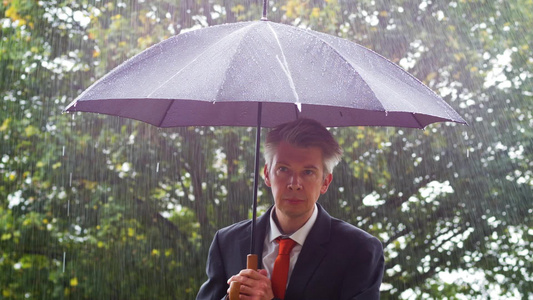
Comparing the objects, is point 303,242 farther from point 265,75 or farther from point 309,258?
point 265,75

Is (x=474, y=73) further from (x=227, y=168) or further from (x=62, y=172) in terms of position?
(x=62, y=172)

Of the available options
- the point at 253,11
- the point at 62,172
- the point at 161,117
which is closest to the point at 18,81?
the point at 62,172

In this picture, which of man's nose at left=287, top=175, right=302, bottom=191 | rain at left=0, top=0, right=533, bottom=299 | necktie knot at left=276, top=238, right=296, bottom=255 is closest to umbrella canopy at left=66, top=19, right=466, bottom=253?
necktie knot at left=276, top=238, right=296, bottom=255

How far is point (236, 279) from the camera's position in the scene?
2.62 meters

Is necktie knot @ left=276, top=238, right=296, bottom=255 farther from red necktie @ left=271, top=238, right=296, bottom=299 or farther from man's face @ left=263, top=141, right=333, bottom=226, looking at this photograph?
man's face @ left=263, top=141, right=333, bottom=226

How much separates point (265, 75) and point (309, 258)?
2.63 ft

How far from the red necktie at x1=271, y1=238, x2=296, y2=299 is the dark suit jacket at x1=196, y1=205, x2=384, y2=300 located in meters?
0.03

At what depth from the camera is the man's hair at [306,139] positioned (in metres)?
2.86

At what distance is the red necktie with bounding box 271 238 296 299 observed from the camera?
2783mm

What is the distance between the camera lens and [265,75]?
2.43 meters

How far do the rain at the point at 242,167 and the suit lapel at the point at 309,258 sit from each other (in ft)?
18.0

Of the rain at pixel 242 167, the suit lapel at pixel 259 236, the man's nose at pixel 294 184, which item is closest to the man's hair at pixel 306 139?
the man's nose at pixel 294 184

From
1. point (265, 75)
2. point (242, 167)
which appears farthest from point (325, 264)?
point (242, 167)

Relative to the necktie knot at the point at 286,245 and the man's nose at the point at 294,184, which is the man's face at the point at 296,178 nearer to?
the man's nose at the point at 294,184
